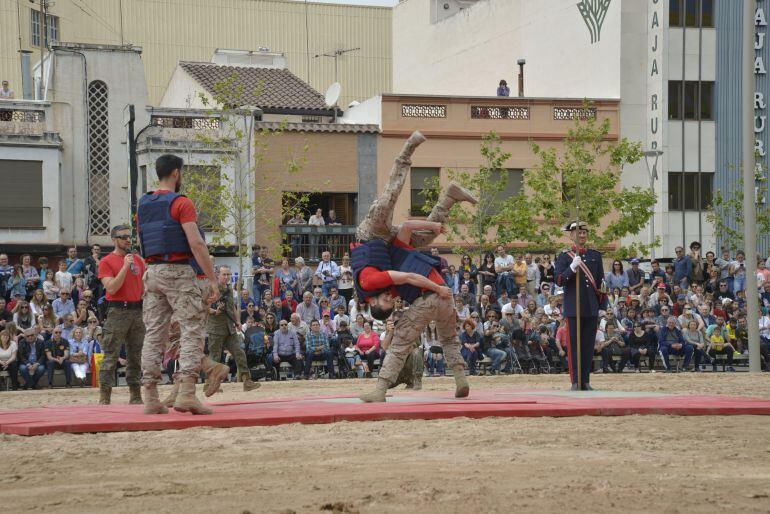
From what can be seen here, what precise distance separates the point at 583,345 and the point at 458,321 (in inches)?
373

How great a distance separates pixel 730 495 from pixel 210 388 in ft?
19.5

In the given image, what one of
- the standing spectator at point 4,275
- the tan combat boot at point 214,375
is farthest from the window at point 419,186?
the tan combat boot at point 214,375

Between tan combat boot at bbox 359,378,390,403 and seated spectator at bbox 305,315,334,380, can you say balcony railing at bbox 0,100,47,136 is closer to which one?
seated spectator at bbox 305,315,334,380

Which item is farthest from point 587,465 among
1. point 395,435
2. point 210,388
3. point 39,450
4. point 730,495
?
point 210,388

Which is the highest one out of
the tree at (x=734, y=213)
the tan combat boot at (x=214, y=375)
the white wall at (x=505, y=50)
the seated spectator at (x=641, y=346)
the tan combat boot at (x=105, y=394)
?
the white wall at (x=505, y=50)

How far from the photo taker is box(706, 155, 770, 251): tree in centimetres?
3866

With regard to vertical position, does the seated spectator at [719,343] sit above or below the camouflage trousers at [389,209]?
below

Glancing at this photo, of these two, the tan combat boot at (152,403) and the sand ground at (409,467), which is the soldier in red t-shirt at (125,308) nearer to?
the tan combat boot at (152,403)

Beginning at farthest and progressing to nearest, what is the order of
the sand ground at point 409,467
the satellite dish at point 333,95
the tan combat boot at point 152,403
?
the satellite dish at point 333,95
the tan combat boot at point 152,403
the sand ground at point 409,467

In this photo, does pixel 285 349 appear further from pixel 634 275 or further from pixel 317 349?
pixel 634 275

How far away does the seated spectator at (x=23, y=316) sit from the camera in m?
23.2

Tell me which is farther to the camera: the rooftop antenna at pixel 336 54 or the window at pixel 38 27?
the rooftop antenna at pixel 336 54

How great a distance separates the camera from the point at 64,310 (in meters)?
24.1

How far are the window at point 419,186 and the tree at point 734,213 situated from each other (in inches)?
355
